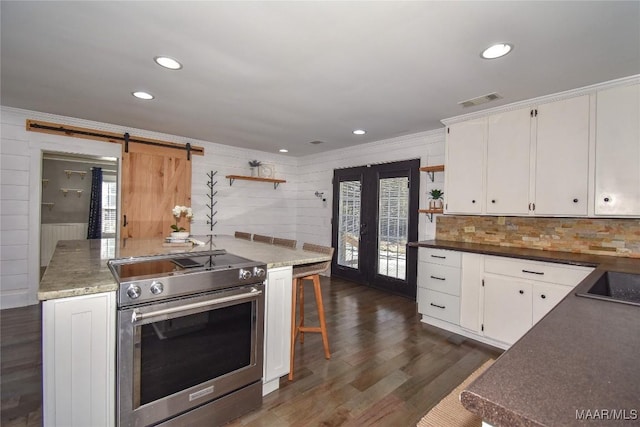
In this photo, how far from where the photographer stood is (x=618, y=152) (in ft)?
7.65

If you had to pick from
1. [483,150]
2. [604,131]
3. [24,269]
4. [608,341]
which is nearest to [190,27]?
[608,341]

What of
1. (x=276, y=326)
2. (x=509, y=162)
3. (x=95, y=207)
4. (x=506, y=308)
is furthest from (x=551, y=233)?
(x=95, y=207)

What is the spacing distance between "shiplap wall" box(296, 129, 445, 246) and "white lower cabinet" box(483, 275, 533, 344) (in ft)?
4.17

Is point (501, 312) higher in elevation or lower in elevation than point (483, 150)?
lower

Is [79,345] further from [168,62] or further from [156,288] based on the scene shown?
[168,62]

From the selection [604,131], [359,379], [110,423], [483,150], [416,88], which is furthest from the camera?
[483,150]

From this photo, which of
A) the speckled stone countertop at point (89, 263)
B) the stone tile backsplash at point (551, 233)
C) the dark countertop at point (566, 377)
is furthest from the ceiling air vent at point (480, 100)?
the dark countertop at point (566, 377)

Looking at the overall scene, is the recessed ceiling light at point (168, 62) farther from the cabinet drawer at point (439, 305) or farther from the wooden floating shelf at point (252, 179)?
the cabinet drawer at point (439, 305)

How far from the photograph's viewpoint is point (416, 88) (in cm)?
259

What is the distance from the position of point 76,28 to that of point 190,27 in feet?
2.37

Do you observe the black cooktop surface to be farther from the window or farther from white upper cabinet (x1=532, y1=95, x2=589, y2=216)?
the window

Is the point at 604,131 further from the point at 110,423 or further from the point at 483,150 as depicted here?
the point at 110,423

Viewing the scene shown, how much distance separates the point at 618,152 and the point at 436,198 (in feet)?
5.62

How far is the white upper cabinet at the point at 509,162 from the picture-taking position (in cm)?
282
